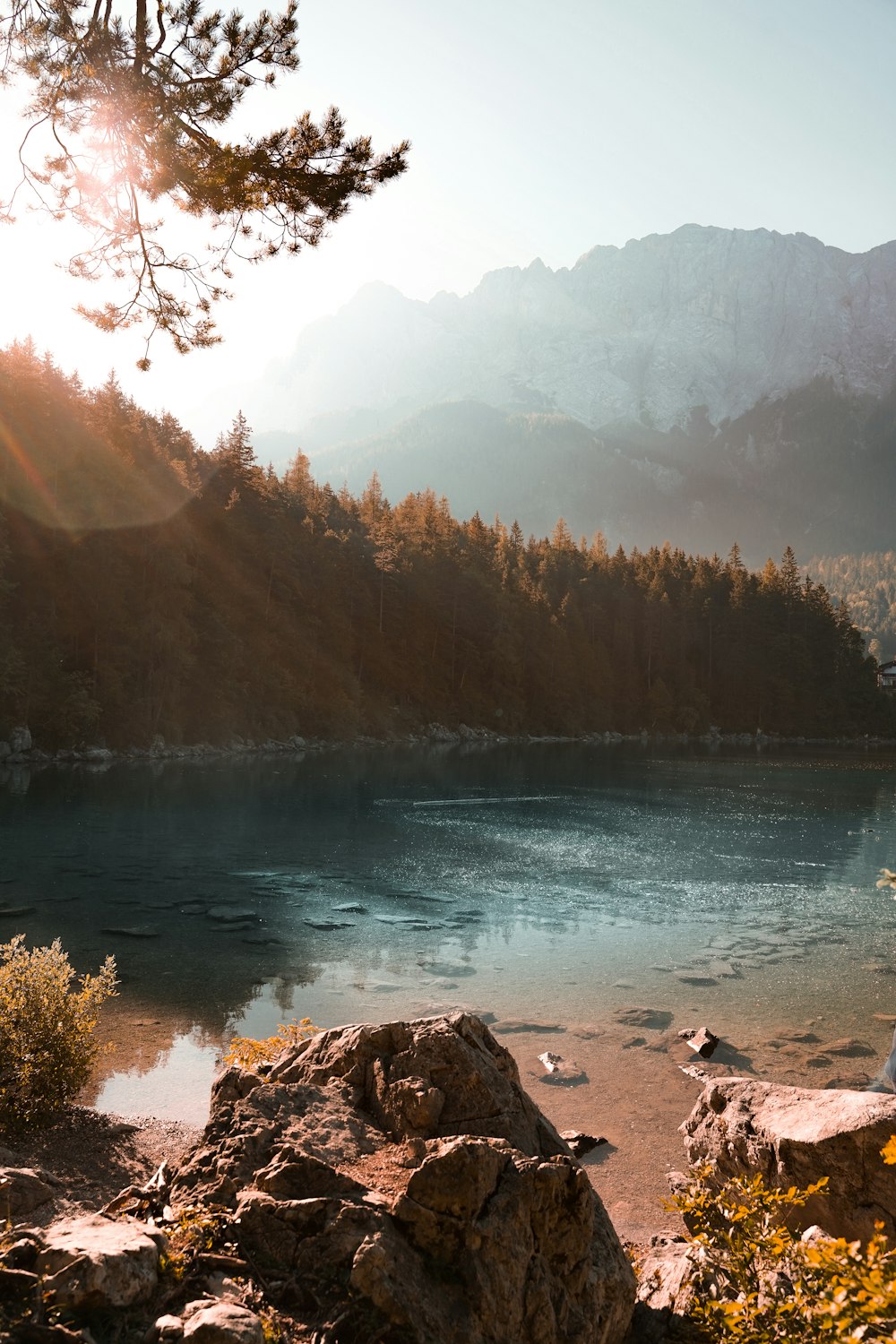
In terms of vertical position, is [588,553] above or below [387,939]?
above

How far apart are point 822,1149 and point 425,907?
56.4 feet

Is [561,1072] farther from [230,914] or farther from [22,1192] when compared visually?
[230,914]

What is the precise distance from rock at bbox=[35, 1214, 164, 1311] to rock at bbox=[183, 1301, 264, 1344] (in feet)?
0.90

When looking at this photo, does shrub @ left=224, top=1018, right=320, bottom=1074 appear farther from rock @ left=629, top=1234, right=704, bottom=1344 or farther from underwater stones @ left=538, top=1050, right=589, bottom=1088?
underwater stones @ left=538, top=1050, right=589, bottom=1088

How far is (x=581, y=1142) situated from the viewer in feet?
32.9

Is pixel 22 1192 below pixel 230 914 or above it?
above

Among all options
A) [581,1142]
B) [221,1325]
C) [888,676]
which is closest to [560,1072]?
[581,1142]

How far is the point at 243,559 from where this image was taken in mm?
81750

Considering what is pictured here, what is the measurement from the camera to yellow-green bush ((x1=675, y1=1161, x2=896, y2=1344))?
3.21 m

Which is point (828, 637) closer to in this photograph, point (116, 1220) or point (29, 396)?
point (29, 396)

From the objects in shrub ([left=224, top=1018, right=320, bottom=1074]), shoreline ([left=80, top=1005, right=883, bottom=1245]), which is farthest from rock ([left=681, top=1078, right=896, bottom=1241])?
shrub ([left=224, top=1018, right=320, bottom=1074])

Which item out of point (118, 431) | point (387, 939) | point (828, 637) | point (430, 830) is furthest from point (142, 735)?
point (828, 637)

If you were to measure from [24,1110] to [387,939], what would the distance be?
1181 centimetres

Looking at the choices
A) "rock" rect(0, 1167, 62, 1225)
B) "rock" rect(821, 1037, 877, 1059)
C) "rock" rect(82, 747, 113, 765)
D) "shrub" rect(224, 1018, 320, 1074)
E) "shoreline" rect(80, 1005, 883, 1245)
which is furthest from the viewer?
"rock" rect(82, 747, 113, 765)
